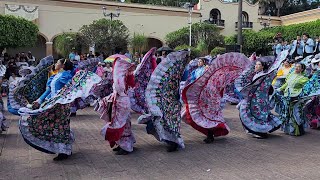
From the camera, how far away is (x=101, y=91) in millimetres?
9102

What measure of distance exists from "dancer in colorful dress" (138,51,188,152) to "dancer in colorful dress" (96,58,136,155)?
32 cm

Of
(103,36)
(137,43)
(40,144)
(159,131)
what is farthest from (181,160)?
(137,43)

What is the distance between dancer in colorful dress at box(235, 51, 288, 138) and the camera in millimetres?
6719

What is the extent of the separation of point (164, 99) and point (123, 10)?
93.7 ft

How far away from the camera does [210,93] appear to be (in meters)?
6.57

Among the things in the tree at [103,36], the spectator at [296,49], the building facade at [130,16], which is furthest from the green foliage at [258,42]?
the spectator at [296,49]

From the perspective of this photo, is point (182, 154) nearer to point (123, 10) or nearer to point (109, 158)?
point (109, 158)

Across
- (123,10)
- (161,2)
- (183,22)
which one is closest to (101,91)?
(123,10)

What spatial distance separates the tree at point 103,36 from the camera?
2623 cm

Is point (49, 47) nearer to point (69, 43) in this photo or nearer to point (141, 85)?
point (69, 43)

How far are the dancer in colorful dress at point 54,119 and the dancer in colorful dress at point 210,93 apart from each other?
1766mm

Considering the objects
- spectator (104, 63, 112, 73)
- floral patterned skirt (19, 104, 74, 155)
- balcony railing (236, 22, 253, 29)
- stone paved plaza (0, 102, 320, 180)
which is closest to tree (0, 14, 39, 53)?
spectator (104, 63, 112, 73)

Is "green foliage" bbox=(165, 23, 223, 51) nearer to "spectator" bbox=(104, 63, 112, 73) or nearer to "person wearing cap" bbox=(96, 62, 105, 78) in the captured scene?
"person wearing cap" bbox=(96, 62, 105, 78)

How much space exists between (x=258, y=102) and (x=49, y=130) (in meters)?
3.51
